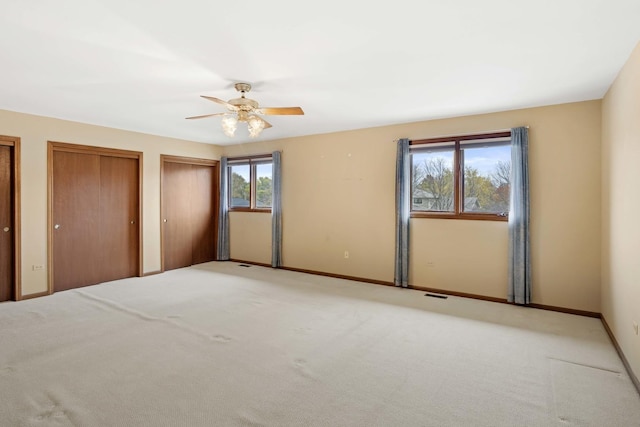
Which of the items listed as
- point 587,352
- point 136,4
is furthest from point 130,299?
point 587,352

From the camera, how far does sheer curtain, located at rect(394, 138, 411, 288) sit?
5004mm

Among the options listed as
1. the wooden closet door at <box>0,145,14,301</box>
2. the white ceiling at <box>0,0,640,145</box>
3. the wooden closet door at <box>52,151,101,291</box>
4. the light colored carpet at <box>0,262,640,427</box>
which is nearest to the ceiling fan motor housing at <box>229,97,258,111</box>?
the white ceiling at <box>0,0,640,145</box>

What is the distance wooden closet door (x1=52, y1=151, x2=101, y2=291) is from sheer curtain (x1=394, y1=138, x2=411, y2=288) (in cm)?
459

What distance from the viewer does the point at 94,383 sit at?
Answer: 2.43 meters

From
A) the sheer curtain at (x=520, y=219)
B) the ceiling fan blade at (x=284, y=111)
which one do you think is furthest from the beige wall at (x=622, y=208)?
the ceiling fan blade at (x=284, y=111)

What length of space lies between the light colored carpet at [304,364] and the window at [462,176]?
4.11ft

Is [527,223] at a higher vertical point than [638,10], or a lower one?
lower

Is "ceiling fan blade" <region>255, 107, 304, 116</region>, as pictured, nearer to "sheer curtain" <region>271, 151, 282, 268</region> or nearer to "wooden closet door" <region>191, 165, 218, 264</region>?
"sheer curtain" <region>271, 151, 282, 268</region>

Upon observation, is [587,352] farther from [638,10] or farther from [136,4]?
[136,4]

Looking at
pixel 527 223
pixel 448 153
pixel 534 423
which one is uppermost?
pixel 448 153

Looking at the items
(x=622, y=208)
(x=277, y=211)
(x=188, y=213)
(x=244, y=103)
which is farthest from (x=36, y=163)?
(x=622, y=208)

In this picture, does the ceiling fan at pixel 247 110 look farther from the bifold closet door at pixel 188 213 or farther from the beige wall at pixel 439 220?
the bifold closet door at pixel 188 213

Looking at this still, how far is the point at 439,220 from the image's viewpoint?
15.9ft

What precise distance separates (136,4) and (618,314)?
4388 mm
